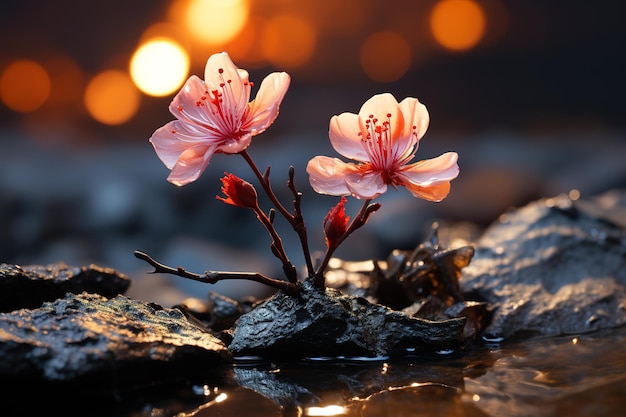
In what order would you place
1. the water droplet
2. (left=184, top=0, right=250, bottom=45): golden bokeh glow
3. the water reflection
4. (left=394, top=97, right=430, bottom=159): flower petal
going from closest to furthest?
the water reflection → (left=394, top=97, right=430, bottom=159): flower petal → the water droplet → (left=184, top=0, right=250, bottom=45): golden bokeh glow

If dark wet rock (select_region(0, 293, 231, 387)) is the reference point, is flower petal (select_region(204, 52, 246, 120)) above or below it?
above

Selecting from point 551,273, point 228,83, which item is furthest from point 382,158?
point 551,273

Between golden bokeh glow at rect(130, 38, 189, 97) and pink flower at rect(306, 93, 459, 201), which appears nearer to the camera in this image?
pink flower at rect(306, 93, 459, 201)

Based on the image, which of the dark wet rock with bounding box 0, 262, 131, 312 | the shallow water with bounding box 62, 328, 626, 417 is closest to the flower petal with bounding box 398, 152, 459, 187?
the shallow water with bounding box 62, 328, 626, 417

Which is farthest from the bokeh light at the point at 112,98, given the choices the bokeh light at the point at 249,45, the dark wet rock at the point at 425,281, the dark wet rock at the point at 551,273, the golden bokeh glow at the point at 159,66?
the dark wet rock at the point at 425,281

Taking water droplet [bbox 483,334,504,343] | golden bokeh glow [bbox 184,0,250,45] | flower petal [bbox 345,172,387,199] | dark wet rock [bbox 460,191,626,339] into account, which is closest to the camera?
flower petal [bbox 345,172,387,199]

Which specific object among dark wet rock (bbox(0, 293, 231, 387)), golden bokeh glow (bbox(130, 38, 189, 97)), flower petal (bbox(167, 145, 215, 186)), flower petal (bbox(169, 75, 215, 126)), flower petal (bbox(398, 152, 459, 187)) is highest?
golden bokeh glow (bbox(130, 38, 189, 97))

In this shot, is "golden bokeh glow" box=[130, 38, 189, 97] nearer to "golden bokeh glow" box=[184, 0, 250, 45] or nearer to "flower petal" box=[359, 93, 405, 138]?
"golden bokeh glow" box=[184, 0, 250, 45]
